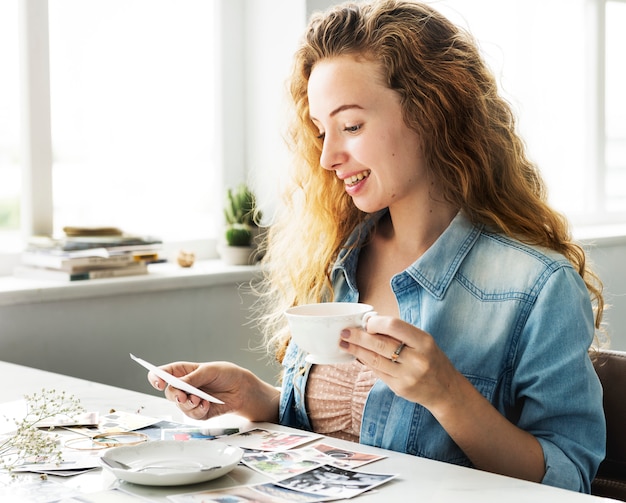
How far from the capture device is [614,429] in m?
1.47

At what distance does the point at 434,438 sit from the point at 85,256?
1.31 meters

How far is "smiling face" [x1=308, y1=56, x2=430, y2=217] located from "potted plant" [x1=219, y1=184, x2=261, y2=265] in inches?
48.7

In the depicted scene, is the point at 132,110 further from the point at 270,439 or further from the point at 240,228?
the point at 270,439

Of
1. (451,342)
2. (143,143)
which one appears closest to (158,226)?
(143,143)

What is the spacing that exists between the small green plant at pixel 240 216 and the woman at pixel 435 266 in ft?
3.41

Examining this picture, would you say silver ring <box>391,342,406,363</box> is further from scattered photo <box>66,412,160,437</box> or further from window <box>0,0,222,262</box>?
window <box>0,0,222,262</box>

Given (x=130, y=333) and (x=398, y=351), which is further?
(x=130, y=333)

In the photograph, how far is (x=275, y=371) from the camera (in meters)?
2.91

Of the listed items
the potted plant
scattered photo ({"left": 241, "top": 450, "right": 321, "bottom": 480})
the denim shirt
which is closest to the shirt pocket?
the denim shirt

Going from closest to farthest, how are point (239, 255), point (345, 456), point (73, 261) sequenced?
1. point (345, 456)
2. point (73, 261)
3. point (239, 255)

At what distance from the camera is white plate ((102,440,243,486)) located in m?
1.08

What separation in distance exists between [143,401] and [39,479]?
0.44 m

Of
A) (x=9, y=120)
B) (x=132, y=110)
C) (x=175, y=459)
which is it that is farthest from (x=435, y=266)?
(x=132, y=110)

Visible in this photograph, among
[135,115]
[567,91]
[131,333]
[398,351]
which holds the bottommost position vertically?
[131,333]
